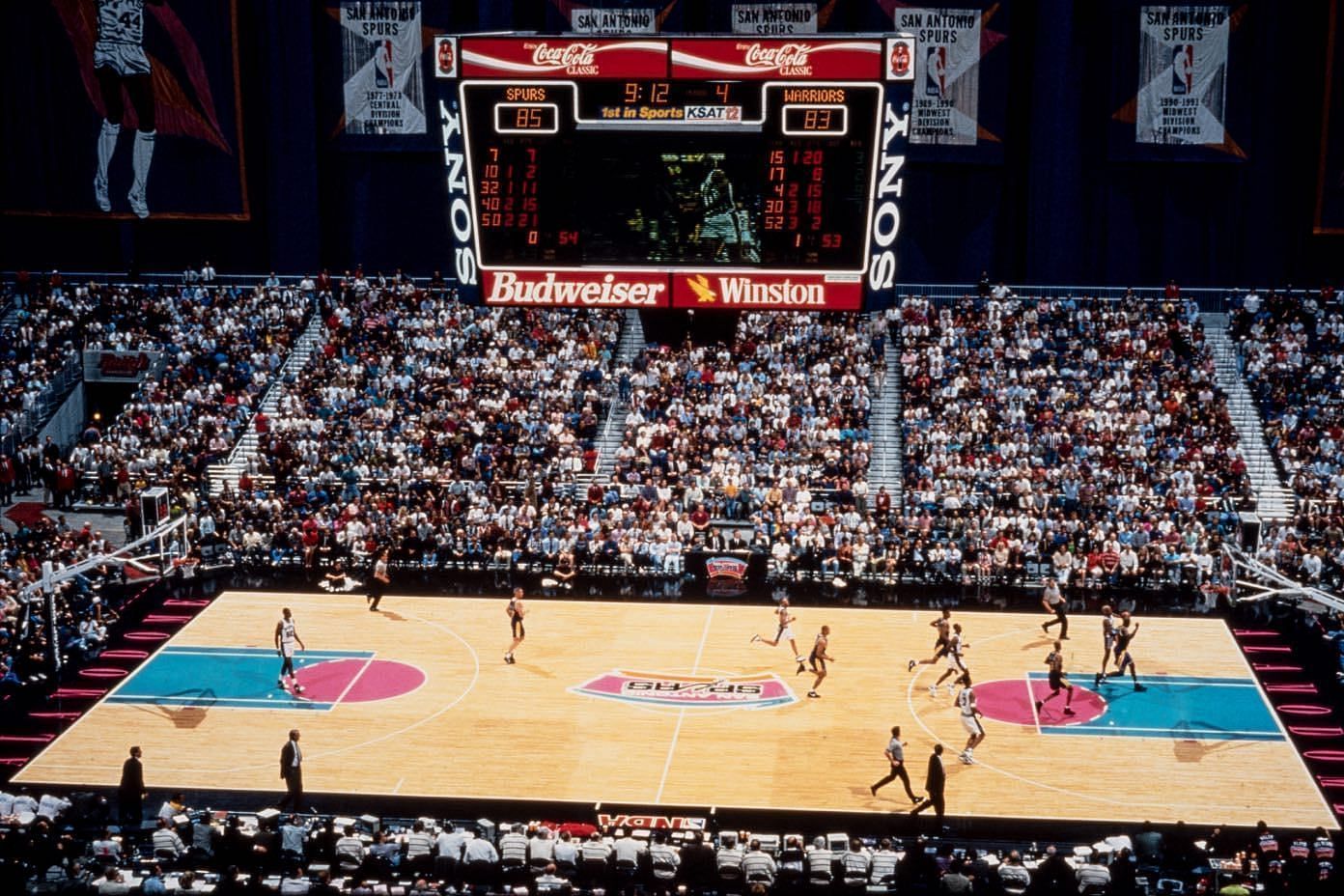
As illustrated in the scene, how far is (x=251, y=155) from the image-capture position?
4938 centimetres

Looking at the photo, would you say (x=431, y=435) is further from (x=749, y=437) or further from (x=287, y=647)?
(x=287, y=647)

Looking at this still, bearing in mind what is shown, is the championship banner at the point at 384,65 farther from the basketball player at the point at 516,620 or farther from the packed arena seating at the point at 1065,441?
the basketball player at the point at 516,620

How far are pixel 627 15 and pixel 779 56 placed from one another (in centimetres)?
2583

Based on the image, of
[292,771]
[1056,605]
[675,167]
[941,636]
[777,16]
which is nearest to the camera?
[675,167]

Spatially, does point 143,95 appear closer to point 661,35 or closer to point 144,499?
point 144,499

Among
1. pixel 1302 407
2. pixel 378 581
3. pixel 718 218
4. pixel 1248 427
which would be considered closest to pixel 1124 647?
pixel 718 218

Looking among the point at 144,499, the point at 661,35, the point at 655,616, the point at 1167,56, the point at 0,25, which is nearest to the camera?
the point at 661,35

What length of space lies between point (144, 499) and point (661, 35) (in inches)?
780

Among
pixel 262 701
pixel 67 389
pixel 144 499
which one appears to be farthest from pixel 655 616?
pixel 67 389

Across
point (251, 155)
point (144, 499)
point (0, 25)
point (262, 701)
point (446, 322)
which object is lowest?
point (262, 701)

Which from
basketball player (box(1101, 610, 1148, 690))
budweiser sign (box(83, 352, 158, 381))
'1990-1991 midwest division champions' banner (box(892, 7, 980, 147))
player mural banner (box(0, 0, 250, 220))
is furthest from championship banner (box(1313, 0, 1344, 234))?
budweiser sign (box(83, 352, 158, 381))

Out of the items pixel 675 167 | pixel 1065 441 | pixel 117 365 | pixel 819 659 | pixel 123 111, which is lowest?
pixel 819 659

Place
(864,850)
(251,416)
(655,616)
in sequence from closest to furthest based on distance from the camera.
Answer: (864,850)
(655,616)
(251,416)

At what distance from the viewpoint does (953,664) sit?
28.8 meters
